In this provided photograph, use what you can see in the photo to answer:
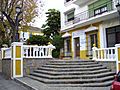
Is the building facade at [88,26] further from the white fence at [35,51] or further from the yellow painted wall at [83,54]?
the white fence at [35,51]

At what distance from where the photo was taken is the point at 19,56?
15.0 metres

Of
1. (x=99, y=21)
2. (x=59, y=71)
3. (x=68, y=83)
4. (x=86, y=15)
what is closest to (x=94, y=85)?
(x=68, y=83)

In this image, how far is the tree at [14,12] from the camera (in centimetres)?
2277

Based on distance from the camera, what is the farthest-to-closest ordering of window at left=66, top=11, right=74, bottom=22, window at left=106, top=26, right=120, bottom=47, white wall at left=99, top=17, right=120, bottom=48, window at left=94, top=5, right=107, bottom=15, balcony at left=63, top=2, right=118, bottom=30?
window at left=66, top=11, right=74, bottom=22 → window at left=94, top=5, right=107, bottom=15 → white wall at left=99, top=17, right=120, bottom=48 → window at left=106, top=26, right=120, bottom=47 → balcony at left=63, top=2, right=118, bottom=30

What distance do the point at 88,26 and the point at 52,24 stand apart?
16.5 meters

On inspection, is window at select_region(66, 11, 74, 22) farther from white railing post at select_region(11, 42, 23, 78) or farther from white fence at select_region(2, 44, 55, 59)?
white railing post at select_region(11, 42, 23, 78)

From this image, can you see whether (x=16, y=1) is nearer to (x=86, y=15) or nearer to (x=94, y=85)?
(x=86, y=15)

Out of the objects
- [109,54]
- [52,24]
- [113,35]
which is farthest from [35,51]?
[52,24]

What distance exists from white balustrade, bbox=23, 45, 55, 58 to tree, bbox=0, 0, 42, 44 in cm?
716

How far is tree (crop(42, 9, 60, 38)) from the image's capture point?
3938 centimetres

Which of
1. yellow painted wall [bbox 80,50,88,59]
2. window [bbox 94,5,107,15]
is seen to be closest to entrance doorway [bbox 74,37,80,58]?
yellow painted wall [bbox 80,50,88,59]

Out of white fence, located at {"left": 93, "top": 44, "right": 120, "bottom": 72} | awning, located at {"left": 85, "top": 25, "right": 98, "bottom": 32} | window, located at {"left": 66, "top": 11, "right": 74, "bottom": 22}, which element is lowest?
white fence, located at {"left": 93, "top": 44, "right": 120, "bottom": 72}

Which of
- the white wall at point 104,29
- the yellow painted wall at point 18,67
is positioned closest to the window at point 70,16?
the white wall at point 104,29

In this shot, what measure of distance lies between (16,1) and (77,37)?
7.82 meters
